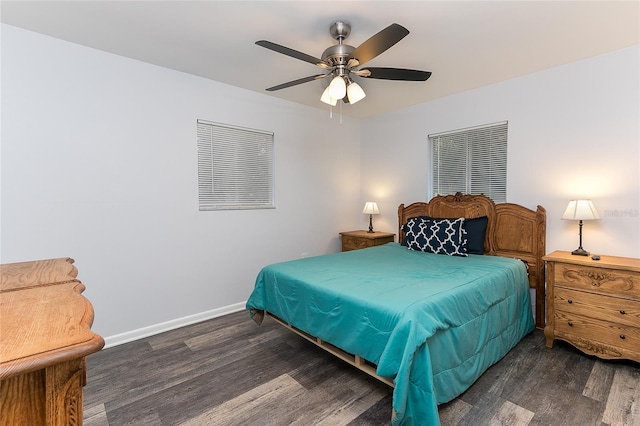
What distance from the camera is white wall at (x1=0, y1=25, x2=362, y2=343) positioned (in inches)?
94.3

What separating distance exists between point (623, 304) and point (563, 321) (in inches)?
16.8

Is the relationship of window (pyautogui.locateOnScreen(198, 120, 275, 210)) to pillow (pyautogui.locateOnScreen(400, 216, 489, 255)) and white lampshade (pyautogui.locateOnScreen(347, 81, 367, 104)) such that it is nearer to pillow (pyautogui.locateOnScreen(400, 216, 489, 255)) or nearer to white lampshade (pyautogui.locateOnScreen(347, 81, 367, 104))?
white lampshade (pyautogui.locateOnScreen(347, 81, 367, 104))

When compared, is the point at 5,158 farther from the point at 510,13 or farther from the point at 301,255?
the point at 510,13

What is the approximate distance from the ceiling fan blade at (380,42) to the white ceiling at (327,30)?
31 centimetres

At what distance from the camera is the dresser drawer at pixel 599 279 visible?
2.27m

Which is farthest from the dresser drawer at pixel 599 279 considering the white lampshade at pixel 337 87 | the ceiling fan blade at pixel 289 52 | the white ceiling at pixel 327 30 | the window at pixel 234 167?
the window at pixel 234 167

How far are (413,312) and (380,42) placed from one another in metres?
1.62

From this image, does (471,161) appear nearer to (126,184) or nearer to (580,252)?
(580,252)

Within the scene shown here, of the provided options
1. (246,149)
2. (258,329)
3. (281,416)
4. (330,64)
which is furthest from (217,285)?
(330,64)

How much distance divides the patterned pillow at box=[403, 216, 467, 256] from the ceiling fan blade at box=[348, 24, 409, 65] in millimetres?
2019

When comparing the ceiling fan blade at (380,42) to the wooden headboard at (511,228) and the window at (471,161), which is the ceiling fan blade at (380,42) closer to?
the window at (471,161)

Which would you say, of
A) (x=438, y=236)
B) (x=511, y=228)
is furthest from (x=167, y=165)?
(x=511, y=228)

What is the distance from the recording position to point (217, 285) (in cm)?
347

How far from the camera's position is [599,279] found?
241 cm
